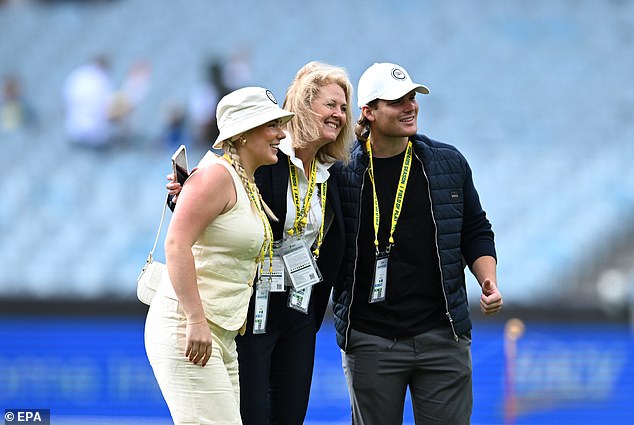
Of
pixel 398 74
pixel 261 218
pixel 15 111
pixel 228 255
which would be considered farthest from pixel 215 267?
pixel 15 111

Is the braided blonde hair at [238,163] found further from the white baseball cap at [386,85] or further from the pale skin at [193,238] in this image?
the white baseball cap at [386,85]

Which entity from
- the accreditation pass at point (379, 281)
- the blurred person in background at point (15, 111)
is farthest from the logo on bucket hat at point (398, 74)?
the blurred person in background at point (15, 111)

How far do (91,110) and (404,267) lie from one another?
861cm

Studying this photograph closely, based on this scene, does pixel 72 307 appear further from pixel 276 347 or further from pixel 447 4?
pixel 276 347

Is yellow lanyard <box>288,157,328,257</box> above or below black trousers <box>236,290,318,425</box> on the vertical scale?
above

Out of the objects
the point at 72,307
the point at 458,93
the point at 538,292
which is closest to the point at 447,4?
the point at 458,93

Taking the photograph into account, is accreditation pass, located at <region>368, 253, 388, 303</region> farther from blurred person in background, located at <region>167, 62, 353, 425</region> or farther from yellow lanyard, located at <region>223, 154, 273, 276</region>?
yellow lanyard, located at <region>223, 154, 273, 276</region>

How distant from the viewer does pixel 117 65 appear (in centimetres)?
1230

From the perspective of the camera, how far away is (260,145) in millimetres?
3346

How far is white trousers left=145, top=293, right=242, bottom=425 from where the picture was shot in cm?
316

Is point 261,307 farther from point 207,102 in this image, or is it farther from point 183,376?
point 207,102

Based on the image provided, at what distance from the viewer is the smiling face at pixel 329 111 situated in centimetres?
370

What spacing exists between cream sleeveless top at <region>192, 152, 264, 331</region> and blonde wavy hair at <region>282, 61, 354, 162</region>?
0.50 meters

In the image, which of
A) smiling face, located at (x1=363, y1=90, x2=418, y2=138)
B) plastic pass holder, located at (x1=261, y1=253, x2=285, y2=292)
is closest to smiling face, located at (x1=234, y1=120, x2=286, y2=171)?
plastic pass holder, located at (x1=261, y1=253, x2=285, y2=292)
